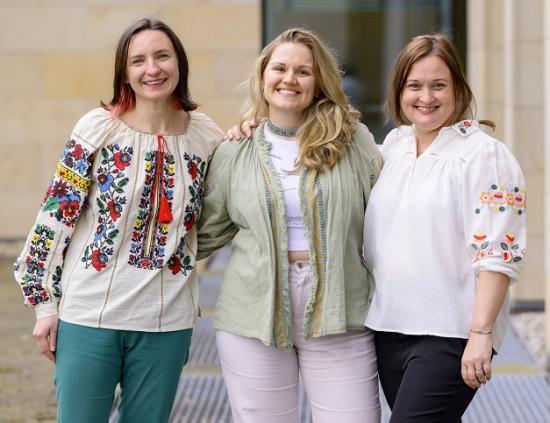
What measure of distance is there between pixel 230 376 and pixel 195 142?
2.81ft

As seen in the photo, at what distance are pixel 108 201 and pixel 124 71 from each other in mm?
474

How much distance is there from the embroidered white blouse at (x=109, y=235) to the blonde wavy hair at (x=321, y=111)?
456 mm

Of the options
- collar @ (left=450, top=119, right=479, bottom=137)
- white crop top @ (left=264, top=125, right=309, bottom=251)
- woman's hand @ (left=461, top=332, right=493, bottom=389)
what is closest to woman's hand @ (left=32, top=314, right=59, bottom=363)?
white crop top @ (left=264, top=125, right=309, bottom=251)

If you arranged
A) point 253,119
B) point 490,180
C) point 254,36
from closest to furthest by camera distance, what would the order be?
point 490,180 → point 253,119 → point 254,36

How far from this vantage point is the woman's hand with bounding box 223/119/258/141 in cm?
376

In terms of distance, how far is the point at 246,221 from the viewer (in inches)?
144

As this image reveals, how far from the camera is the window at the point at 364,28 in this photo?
32.3ft

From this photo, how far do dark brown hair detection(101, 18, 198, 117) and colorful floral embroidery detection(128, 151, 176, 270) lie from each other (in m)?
0.24

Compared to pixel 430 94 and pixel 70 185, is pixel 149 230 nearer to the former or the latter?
pixel 70 185

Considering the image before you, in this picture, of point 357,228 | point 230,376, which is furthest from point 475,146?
point 230,376

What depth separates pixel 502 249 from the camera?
3.24 metres

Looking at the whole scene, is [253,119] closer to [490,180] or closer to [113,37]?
[490,180]

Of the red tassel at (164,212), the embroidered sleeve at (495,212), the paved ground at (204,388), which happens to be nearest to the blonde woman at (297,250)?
the red tassel at (164,212)

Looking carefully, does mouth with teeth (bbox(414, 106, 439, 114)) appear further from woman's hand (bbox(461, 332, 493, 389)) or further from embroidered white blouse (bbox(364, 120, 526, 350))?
woman's hand (bbox(461, 332, 493, 389))
